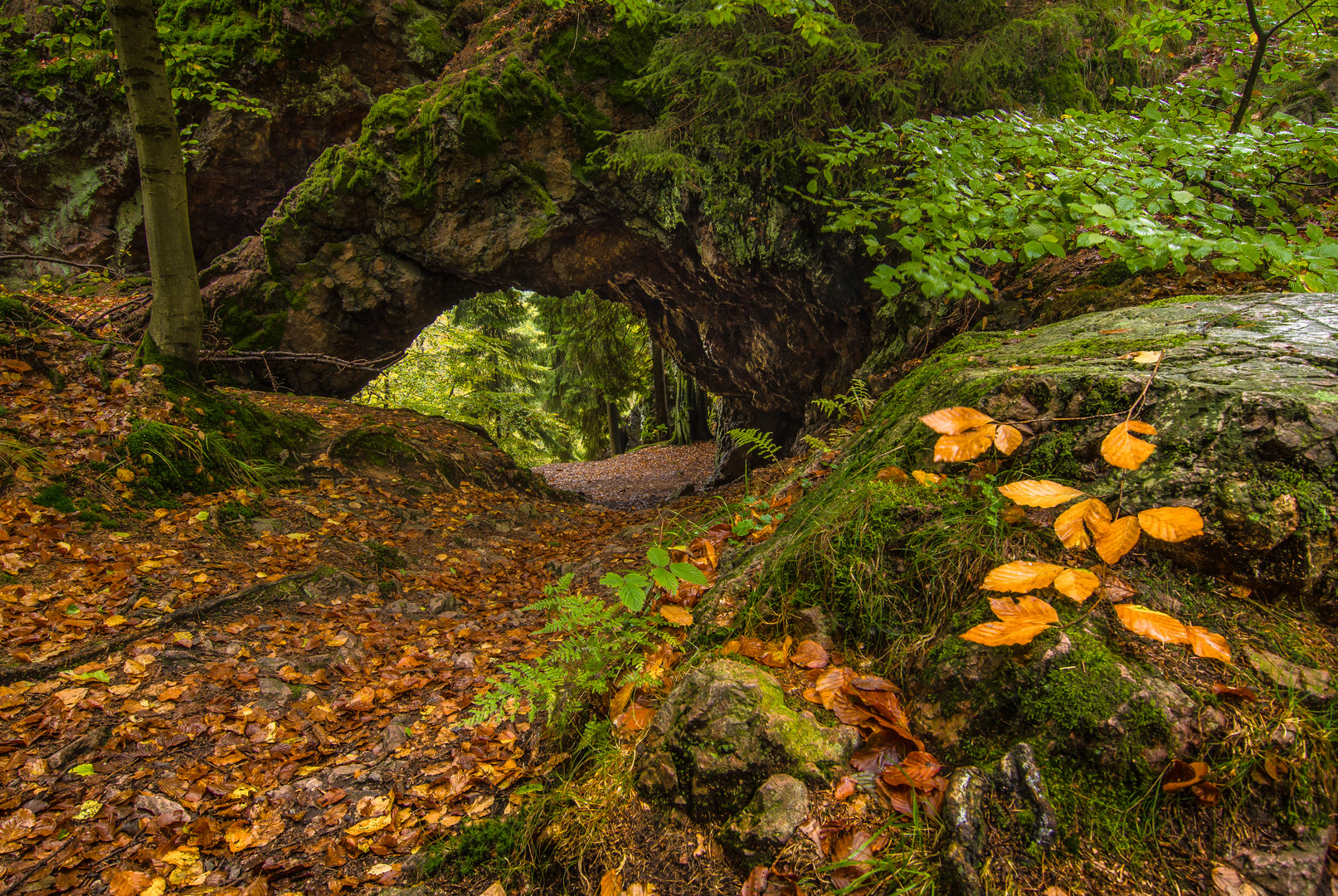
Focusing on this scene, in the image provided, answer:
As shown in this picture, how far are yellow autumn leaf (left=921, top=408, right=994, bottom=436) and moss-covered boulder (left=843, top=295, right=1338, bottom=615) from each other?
447 millimetres

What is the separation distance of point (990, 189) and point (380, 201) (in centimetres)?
807

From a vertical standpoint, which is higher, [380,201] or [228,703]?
[380,201]

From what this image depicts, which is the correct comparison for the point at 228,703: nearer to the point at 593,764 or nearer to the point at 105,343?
the point at 593,764

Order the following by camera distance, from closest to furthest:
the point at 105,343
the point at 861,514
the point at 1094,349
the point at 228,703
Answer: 1. the point at 861,514
2. the point at 1094,349
3. the point at 228,703
4. the point at 105,343

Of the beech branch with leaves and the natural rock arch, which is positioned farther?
the natural rock arch

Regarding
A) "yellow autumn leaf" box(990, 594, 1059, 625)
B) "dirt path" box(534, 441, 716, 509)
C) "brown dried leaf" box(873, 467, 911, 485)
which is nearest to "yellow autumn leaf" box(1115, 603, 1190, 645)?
"yellow autumn leaf" box(990, 594, 1059, 625)

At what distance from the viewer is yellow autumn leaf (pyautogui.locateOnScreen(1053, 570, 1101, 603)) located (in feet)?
4.17

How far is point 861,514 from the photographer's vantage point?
1.95 m

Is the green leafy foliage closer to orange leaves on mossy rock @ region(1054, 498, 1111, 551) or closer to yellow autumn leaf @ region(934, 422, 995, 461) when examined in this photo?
yellow autumn leaf @ region(934, 422, 995, 461)

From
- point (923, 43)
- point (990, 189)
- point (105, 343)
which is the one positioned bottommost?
point (105, 343)

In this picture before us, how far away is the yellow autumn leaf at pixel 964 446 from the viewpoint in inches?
61.6

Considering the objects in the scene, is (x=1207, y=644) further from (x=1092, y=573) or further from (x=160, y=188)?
(x=160, y=188)

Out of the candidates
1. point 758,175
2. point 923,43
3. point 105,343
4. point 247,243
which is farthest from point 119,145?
point 923,43

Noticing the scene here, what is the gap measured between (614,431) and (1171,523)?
1816 cm
